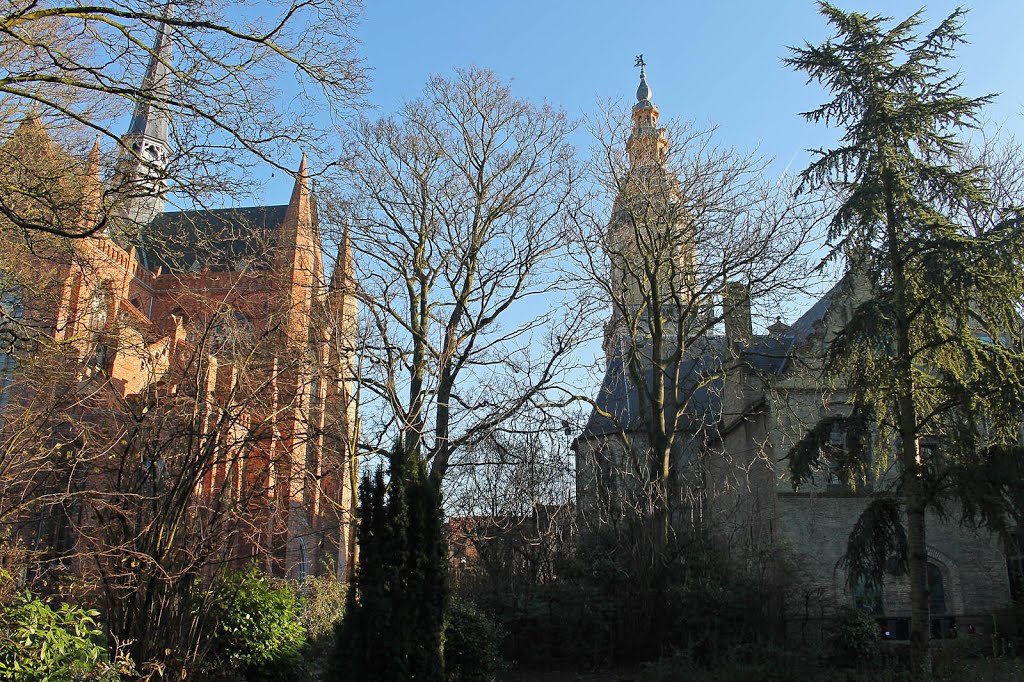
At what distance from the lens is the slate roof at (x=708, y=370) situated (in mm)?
19438

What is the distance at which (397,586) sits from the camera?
10.8 meters

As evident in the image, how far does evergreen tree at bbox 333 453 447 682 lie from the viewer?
10.5 m

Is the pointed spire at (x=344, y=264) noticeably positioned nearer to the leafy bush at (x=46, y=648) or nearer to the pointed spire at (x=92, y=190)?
the pointed spire at (x=92, y=190)

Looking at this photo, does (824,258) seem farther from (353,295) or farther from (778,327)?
(353,295)

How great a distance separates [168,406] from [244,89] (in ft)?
18.0

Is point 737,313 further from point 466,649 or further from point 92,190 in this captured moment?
point 92,190

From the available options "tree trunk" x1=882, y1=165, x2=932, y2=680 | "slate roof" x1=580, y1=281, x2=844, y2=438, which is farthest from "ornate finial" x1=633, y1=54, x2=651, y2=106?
"tree trunk" x1=882, y1=165, x2=932, y2=680

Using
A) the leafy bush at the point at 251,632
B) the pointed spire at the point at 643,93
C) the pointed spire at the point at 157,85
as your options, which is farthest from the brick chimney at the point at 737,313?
the pointed spire at the point at 643,93

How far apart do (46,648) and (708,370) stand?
51.9ft

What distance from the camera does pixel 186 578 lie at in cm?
1039

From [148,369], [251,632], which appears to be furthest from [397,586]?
[148,369]

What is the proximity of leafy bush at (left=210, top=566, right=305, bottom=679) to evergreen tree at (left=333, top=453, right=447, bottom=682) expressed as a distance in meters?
1.46

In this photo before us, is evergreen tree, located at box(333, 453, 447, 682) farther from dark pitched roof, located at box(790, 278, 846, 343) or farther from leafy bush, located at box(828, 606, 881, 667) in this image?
dark pitched roof, located at box(790, 278, 846, 343)

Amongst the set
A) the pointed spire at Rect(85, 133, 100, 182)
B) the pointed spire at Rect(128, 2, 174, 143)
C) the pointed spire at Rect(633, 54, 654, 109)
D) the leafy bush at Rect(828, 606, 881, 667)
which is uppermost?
the pointed spire at Rect(633, 54, 654, 109)
